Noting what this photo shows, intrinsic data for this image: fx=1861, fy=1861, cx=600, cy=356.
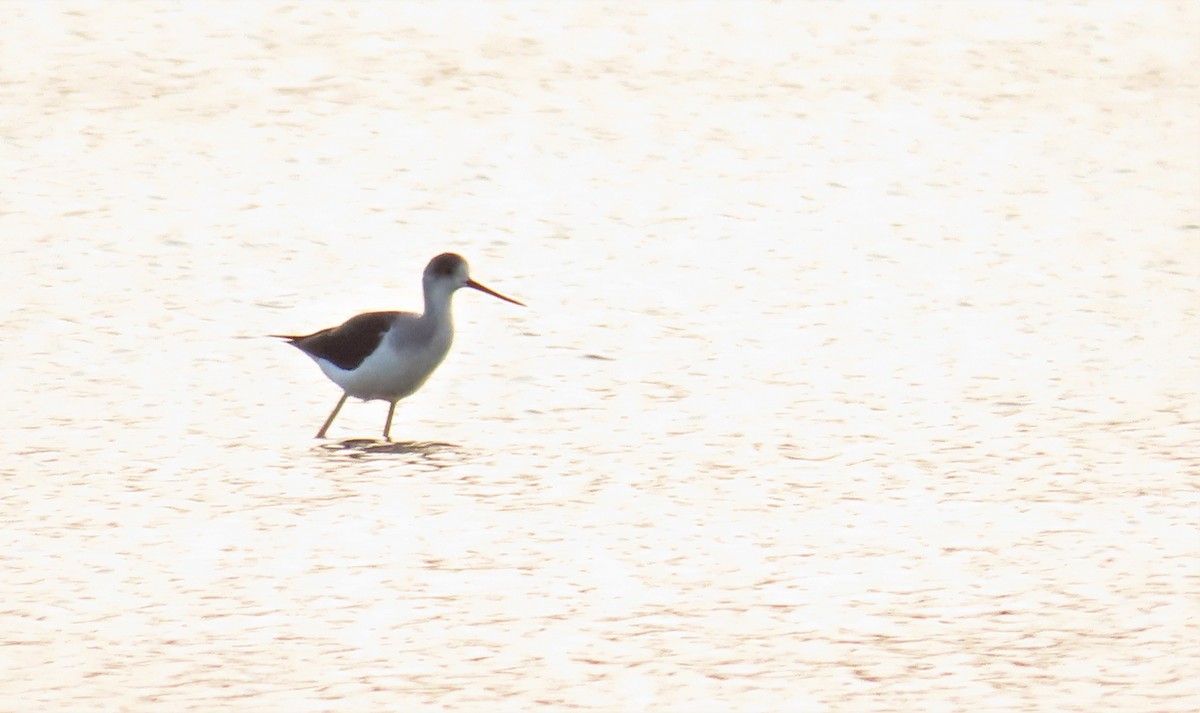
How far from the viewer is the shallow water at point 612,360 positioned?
6520 mm

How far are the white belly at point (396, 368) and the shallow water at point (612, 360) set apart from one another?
1.06 ft

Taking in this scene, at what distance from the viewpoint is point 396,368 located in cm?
909

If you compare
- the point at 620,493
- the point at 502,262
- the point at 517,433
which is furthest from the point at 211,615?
the point at 502,262

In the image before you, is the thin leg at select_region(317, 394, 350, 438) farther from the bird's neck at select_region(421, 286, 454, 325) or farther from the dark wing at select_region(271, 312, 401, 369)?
the bird's neck at select_region(421, 286, 454, 325)

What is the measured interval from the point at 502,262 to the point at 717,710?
7198 mm

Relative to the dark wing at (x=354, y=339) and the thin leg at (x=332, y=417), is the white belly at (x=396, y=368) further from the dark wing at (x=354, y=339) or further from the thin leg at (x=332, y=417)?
the thin leg at (x=332, y=417)

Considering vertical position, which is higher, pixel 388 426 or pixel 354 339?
pixel 354 339

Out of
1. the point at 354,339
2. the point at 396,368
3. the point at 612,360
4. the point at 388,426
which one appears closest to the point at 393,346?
the point at 396,368

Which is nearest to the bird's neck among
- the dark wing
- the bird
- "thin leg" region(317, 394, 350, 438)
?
the bird

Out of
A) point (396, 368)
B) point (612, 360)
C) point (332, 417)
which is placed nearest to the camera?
point (396, 368)

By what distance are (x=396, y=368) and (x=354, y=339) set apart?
37 centimetres

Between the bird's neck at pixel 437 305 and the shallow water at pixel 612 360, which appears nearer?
the shallow water at pixel 612 360

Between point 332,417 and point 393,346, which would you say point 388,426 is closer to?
point 332,417

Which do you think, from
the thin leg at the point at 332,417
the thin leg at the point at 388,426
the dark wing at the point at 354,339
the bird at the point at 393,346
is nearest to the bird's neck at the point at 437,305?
the bird at the point at 393,346
